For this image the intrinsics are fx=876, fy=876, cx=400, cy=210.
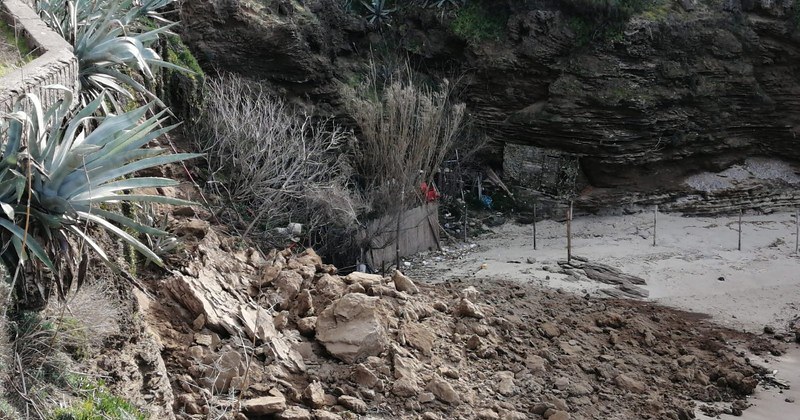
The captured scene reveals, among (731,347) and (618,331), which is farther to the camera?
(731,347)

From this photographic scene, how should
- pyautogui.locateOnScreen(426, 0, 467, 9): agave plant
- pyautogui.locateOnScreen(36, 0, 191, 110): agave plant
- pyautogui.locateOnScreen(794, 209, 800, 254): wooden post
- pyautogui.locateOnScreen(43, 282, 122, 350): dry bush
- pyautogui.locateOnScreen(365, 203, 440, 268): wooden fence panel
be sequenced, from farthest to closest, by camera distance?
pyautogui.locateOnScreen(426, 0, 467, 9): agave plant, pyautogui.locateOnScreen(794, 209, 800, 254): wooden post, pyautogui.locateOnScreen(365, 203, 440, 268): wooden fence panel, pyautogui.locateOnScreen(36, 0, 191, 110): agave plant, pyautogui.locateOnScreen(43, 282, 122, 350): dry bush

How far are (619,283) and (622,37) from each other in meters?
8.43

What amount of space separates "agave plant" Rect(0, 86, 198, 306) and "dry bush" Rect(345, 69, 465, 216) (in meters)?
12.6

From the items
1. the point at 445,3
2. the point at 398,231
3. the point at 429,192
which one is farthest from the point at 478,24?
the point at 398,231

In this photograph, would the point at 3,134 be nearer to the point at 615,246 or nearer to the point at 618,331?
the point at 618,331

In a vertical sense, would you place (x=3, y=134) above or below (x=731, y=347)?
above

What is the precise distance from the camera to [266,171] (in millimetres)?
14906

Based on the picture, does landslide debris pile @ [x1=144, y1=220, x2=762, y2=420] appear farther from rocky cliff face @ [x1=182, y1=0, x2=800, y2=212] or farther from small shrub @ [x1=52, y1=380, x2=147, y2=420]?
rocky cliff face @ [x1=182, y1=0, x2=800, y2=212]

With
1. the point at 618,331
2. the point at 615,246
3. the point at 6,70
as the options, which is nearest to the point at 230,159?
the point at 618,331

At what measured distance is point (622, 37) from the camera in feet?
74.5

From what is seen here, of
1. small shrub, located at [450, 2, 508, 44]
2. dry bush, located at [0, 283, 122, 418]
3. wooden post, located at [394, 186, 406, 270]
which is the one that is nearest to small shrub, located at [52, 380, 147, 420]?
dry bush, located at [0, 283, 122, 418]

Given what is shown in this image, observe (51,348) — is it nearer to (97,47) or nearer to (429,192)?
(97,47)

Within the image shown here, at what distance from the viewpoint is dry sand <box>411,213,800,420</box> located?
16.1 m

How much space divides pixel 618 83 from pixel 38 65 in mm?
18164
